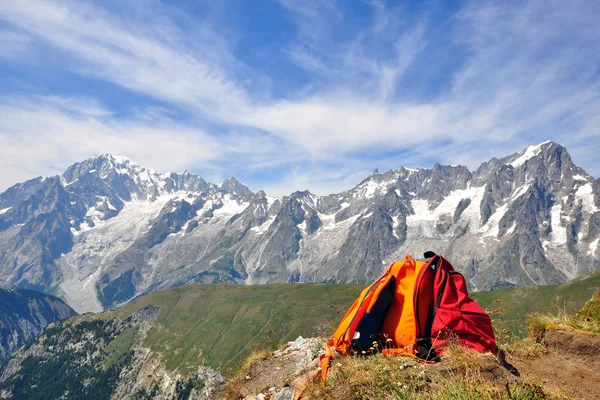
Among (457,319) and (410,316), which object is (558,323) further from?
(410,316)

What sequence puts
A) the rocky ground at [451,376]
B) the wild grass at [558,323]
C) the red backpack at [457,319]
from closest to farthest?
the rocky ground at [451,376] < the red backpack at [457,319] < the wild grass at [558,323]

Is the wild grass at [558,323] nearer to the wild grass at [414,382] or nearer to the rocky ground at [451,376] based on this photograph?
the rocky ground at [451,376]

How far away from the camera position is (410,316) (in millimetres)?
8031

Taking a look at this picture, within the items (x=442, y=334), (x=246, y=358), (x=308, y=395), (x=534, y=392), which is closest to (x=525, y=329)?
(x=442, y=334)

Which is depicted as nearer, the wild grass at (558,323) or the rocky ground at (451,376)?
the rocky ground at (451,376)

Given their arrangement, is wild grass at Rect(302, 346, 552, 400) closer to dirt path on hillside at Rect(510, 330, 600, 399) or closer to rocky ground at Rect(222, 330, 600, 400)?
rocky ground at Rect(222, 330, 600, 400)

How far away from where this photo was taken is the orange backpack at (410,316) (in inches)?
302

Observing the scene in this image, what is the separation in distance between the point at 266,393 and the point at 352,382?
10.8ft

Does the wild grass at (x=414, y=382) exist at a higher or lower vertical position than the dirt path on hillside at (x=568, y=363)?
higher

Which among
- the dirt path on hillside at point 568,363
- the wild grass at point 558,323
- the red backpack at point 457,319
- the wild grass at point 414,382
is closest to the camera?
the wild grass at point 414,382

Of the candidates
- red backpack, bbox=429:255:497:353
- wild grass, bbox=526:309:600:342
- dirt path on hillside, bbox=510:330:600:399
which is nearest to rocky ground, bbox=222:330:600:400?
dirt path on hillside, bbox=510:330:600:399

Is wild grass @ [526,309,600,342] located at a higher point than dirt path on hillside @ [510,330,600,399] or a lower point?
higher

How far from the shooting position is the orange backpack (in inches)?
302

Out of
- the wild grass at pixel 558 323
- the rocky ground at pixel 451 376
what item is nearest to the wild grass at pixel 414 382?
the rocky ground at pixel 451 376
